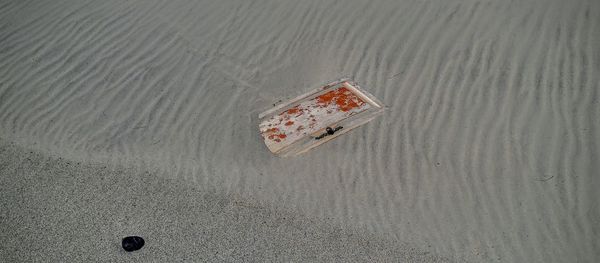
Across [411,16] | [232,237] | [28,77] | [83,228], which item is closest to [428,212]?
[232,237]

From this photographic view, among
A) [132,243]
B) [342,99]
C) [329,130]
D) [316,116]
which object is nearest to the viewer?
[132,243]

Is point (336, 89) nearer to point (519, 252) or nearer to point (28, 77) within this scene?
point (519, 252)

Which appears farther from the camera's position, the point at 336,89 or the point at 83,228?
the point at 336,89

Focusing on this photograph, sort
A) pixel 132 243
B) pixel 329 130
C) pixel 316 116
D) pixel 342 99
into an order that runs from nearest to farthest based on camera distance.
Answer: pixel 132 243 → pixel 329 130 → pixel 316 116 → pixel 342 99

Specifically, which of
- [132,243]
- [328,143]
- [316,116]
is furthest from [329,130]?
[132,243]

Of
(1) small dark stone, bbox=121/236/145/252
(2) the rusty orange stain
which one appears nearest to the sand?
(1) small dark stone, bbox=121/236/145/252

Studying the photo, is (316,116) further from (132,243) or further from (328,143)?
(132,243)

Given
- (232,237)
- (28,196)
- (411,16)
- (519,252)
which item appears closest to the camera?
(519,252)
